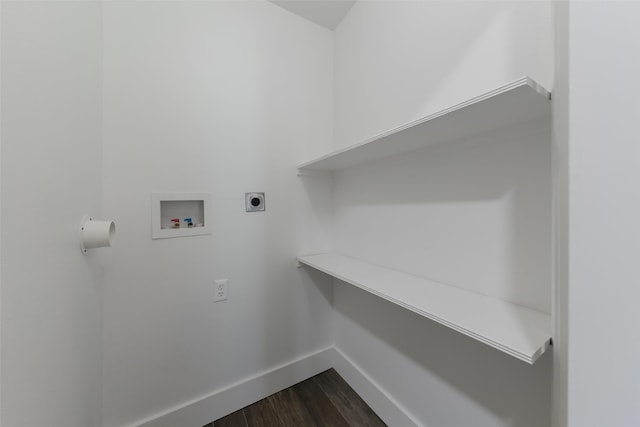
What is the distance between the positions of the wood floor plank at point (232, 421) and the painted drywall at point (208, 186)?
0.18 metres

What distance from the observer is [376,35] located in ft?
4.21

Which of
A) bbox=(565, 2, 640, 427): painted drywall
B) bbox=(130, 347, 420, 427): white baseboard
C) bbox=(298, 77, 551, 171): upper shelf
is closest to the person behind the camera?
bbox=(565, 2, 640, 427): painted drywall

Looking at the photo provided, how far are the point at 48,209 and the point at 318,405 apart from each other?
1.57 m

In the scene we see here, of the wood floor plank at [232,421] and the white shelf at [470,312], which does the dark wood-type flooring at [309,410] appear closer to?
the wood floor plank at [232,421]

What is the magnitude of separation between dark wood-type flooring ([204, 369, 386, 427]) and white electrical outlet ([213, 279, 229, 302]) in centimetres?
69

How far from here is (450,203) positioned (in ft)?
3.03

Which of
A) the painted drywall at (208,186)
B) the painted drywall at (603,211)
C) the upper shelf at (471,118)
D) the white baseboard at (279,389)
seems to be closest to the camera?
the painted drywall at (603,211)

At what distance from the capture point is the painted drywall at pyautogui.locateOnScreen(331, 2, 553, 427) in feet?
2.29

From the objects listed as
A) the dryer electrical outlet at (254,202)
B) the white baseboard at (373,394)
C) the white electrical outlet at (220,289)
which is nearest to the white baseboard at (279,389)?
the white baseboard at (373,394)

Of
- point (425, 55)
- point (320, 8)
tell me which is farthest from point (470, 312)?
point (320, 8)

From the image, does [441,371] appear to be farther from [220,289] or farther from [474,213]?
[220,289]

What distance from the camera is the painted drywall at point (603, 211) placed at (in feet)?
1.44

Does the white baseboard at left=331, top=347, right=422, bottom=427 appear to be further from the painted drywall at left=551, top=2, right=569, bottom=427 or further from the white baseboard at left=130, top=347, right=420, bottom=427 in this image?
the painted drywall at left=551, top=2, right=569, bottom=427

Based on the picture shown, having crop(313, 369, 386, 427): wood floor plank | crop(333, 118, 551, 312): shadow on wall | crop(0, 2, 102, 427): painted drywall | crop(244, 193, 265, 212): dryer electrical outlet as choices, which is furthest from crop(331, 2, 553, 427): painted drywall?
crop(0, 2, 102, 427): painted drywall
